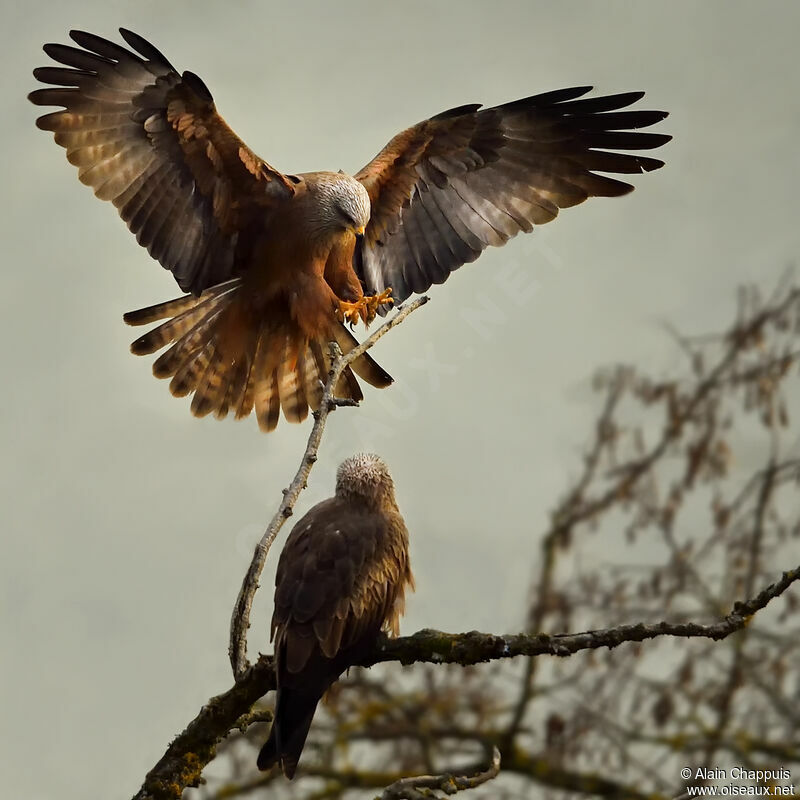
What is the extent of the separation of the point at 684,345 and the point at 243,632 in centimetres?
332

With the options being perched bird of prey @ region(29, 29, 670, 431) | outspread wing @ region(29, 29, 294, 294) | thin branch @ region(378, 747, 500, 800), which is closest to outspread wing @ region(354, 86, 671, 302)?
perched bird of prey @ region(29, 29, 670, 431)

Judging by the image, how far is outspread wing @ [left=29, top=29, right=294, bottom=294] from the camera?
505 centimetres

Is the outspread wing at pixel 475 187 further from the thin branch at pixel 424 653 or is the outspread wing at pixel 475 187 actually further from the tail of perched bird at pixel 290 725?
the tail of perched bird at pixel 290 725

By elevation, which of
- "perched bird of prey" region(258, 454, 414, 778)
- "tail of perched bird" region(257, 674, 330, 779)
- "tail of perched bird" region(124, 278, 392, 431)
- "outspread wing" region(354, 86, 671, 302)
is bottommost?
"tail of perched bird" region(257, 674, 330, 779)

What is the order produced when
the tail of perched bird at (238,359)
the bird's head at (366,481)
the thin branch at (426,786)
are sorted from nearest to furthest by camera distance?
the thin branch at (426,786) < the bird's head at (366,481) < the tail of perched bird at (238,359)

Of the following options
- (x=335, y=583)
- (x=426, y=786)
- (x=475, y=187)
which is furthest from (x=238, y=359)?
(x=426, y=786)

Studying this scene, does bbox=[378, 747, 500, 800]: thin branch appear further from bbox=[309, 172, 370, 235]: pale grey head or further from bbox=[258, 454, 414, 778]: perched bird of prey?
bbox=[309, 172, 370, 235]: pale grey head

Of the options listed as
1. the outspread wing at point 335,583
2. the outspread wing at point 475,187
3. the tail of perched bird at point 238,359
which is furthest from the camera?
the outspread wing at point 475,187

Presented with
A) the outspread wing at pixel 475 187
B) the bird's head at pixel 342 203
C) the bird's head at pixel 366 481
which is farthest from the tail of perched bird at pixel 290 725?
the outspread wing at pixel 475 187

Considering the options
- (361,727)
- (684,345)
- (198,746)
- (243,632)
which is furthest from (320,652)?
(684,345)

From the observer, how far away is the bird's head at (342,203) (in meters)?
5.15

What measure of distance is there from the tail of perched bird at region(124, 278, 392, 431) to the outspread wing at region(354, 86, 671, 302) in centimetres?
64

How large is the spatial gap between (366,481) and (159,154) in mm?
2110

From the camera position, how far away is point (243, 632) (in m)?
3.57
